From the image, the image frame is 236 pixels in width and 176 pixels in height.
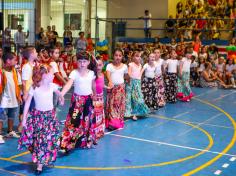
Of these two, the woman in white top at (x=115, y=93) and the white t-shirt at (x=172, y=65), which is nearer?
the woman in white top at (x=115, y=93)

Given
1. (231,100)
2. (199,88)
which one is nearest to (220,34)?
(199,88)

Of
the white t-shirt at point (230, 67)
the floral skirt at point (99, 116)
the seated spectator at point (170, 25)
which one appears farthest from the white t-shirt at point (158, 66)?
the seated spectator at point (170, 25)

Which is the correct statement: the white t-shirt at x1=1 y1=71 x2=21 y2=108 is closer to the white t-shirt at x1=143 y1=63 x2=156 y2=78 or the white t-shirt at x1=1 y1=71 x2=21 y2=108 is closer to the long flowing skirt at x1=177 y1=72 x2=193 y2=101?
the white t-shirt at x1=143 y1=63 x2=156 y2=78

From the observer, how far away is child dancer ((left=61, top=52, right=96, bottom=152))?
6.88 meters

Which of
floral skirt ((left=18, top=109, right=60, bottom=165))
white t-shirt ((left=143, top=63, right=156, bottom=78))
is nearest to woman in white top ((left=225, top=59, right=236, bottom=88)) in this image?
white t-shirt ((left=143, top=63, right=156, bottom=78))

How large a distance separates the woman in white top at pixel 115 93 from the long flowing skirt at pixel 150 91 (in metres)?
1.57

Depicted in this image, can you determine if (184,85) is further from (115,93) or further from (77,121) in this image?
(77,121)

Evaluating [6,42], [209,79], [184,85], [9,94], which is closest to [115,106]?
[9,94]

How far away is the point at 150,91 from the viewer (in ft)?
34.4

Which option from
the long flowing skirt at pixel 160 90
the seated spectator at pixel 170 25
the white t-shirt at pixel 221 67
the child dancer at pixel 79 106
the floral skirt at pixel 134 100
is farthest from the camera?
the seated spectator at pixel 170 25

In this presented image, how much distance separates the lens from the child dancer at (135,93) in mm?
9562

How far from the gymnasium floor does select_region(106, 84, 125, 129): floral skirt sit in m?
0.29

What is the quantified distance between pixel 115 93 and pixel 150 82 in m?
1.86

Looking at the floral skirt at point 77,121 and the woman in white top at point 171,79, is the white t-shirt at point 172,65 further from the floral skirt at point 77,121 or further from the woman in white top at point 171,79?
the floral skirt at point 77,121
